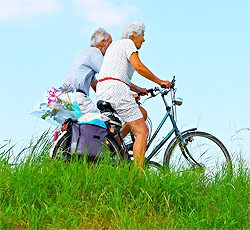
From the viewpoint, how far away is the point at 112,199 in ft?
13.7

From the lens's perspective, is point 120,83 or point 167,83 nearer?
point 120,83

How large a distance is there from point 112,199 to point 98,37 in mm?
3149

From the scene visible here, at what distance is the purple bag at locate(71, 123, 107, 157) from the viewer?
194 inches

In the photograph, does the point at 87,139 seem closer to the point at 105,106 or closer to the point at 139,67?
the point at 105,106

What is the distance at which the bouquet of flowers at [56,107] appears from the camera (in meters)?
5.68

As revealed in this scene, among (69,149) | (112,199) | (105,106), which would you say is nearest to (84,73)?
(105,106)

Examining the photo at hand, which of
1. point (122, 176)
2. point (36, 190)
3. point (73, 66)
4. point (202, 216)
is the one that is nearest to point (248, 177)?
point (202, 216)

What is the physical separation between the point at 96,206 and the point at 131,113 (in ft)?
4.91

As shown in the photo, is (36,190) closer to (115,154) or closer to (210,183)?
(115,154)

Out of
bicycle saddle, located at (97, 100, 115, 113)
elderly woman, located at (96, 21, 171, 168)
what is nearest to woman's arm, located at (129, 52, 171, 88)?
elderly woman, located at (96, 21, 171, 168)

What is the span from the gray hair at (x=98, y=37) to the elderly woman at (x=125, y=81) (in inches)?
47.5

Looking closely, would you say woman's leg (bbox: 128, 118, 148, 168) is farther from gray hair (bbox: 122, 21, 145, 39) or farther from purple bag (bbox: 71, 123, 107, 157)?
A: gray hair (bbox: 122, 21, 145, 39)

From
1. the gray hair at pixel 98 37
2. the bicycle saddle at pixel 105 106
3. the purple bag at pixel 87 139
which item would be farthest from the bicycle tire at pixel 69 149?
the gray hair at pixel 98 37

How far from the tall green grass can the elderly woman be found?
2.25 feet
